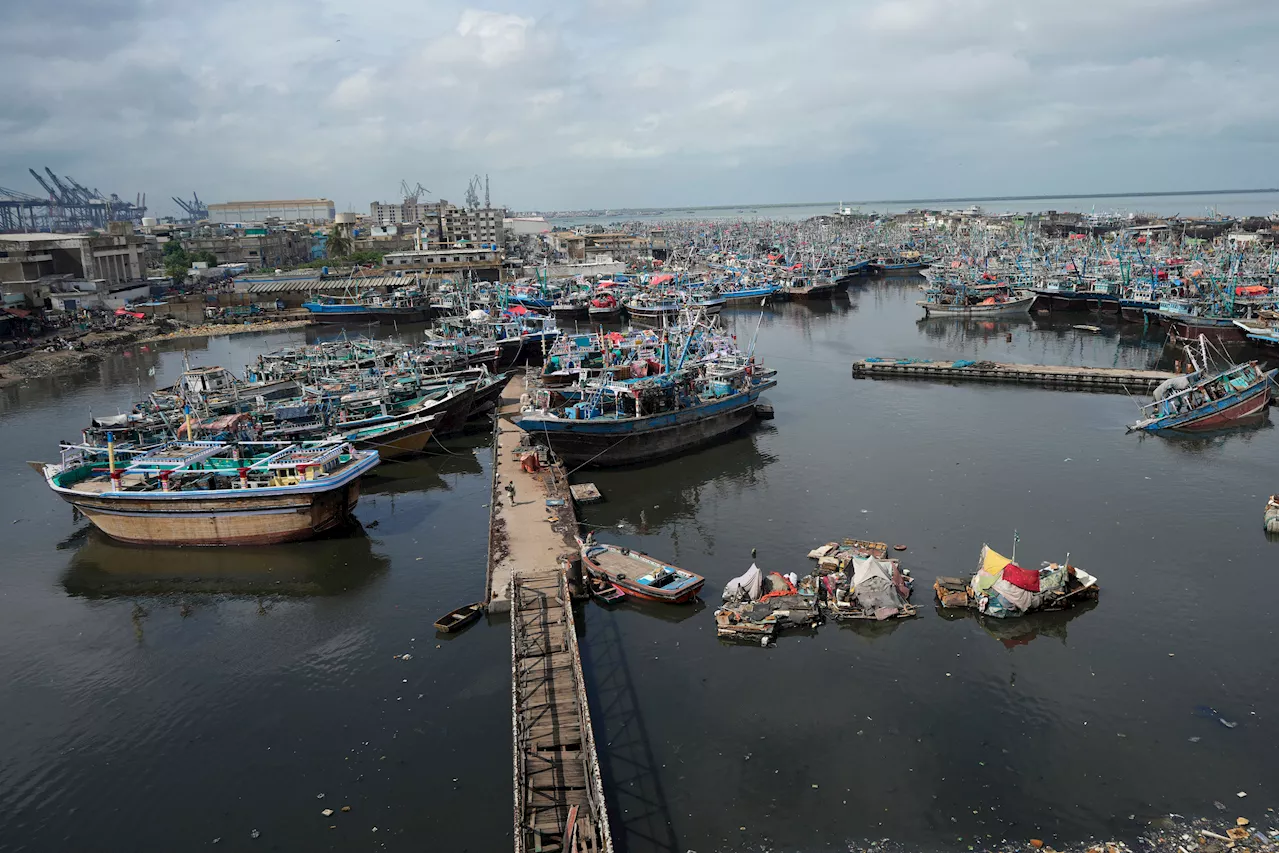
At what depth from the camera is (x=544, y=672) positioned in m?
17.0

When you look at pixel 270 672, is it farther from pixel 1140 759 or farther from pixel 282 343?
pixel 282 343

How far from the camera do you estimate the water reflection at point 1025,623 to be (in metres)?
19.9

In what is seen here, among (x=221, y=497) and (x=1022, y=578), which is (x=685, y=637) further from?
(x=221, y=497)

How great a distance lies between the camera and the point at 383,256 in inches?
4385

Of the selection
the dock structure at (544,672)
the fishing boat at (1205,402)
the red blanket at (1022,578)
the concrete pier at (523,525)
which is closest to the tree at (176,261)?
the concrete pier at (523,525)

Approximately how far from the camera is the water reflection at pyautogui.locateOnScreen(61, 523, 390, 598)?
2403 cm

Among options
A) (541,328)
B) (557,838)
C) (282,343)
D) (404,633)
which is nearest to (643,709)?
(557,838)

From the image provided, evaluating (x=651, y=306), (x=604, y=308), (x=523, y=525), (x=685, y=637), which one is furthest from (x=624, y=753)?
(x=604, y=308)

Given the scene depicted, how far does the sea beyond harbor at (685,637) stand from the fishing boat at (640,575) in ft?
1.65

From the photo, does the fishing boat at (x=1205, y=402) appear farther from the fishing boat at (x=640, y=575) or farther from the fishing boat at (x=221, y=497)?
the fishing boat at (x=221, y=497)

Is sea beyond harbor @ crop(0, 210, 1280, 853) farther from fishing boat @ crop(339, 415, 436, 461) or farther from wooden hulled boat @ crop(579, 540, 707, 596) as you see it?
wooden hulled boat @ crop(579, 540, 707, 596)

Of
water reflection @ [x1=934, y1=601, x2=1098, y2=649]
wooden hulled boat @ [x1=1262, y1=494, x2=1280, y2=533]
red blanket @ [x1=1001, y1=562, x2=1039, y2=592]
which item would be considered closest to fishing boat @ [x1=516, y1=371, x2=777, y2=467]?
water reflection @ [x1=934, y1=601, x2=1098, y2=649]

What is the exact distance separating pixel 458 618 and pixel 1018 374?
124ft

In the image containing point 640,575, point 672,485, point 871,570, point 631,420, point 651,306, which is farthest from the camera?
point 651,306
